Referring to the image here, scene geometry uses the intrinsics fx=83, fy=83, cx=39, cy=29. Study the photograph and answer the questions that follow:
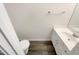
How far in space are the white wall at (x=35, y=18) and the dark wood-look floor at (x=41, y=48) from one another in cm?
20

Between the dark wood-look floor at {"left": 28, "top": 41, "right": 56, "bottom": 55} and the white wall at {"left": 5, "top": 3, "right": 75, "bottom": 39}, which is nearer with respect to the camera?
the white wall at {"left": 5, "top": 3, "right": 75, "bottom": 39}

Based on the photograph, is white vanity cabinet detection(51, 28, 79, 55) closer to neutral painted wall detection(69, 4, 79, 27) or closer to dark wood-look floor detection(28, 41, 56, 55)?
neutral painted wall detection(69, 4, 79, 27)

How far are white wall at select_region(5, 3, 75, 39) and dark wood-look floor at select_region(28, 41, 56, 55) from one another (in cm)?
20

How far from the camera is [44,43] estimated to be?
2.22 meters

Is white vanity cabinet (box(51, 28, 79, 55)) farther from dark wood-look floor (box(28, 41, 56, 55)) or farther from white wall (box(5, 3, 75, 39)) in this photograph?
dark wood-look floor (box(28, 41, 56, 55))

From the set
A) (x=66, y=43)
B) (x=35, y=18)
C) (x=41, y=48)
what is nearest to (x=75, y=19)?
(x=66, y=43)

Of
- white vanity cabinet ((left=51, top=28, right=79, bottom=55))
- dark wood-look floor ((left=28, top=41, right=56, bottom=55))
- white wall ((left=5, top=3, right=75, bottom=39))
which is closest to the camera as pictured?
white vanity cabinet ((left=51, top=28, right=79, bottom=55))

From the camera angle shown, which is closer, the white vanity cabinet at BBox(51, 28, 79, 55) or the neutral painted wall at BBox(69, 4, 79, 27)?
the white vanity cabinet at BBox(51, 28, 79, 55)

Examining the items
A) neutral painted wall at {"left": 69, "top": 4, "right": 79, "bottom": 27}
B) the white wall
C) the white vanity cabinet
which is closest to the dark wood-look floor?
the white wall

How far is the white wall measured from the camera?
60.7 inches

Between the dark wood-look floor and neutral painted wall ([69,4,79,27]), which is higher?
neutral painted wall ([69,4,79,27])

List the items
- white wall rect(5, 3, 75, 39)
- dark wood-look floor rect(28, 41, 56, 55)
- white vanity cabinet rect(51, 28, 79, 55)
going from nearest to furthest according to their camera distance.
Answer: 1. white vanity cabinet rect(51, 28, 79, 55)
2. white wall rect(5, 3, 75, 39)
3. dark wood-look floor rect(28, 41, 56, 55)
